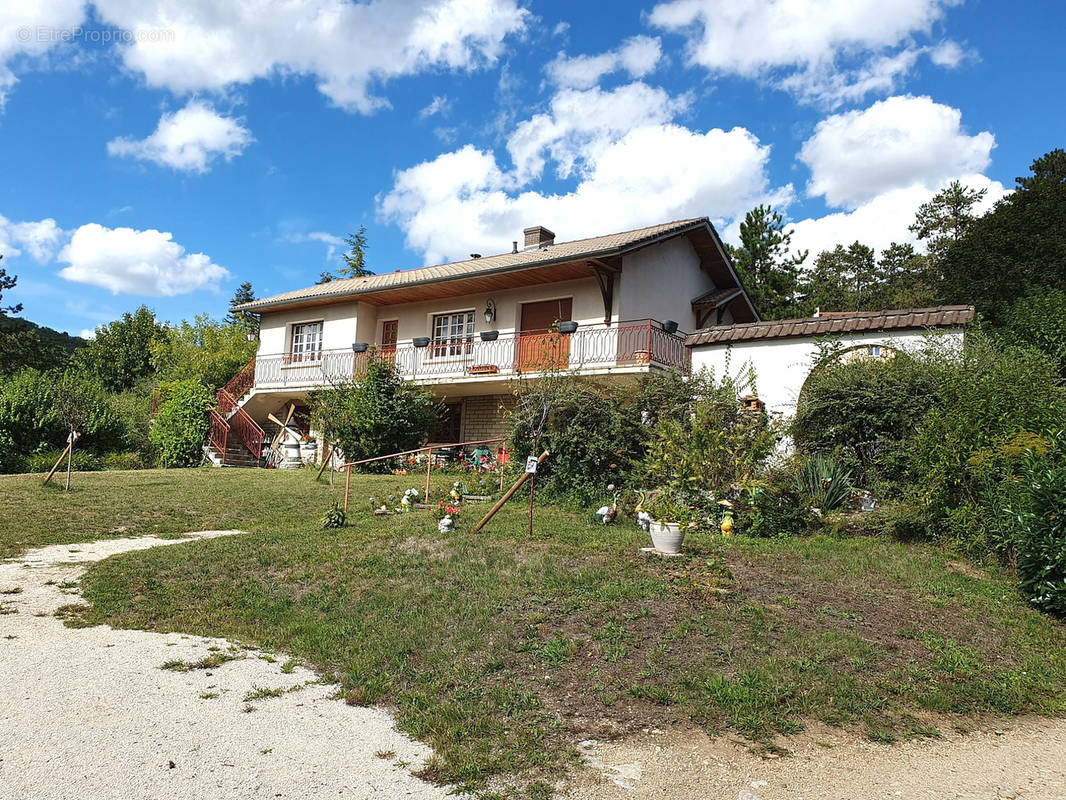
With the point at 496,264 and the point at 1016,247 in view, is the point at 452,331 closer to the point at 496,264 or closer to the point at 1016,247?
the point at 496,264

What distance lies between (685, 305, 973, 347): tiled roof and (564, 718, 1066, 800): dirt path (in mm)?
Answer: 8993

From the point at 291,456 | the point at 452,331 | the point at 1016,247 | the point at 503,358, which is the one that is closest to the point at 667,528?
the point at 503,358

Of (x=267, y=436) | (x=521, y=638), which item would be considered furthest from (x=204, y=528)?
(x=267, y=436)

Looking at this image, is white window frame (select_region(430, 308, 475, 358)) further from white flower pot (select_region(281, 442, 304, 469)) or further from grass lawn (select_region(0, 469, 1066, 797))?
grass lawn (select_region(0, 469, 1066, 797))

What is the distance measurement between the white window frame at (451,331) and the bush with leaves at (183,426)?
7.31 m

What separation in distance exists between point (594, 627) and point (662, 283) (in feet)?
49.7

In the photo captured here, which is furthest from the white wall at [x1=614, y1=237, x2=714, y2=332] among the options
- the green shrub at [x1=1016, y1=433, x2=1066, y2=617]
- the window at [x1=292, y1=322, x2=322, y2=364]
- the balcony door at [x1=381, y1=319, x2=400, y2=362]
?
the green shrub at [x1=1016, y1=433, x2=1066, y2=617]

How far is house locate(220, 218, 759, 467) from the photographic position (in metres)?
17.4

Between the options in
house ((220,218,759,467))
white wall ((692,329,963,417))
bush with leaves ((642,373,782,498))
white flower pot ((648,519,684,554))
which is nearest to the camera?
white flower pot ((648,519,684,554))

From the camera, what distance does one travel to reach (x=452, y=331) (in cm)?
2178

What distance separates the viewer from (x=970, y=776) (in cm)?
387

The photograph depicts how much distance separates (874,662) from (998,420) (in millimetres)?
4411

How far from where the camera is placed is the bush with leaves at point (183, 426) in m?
21.4

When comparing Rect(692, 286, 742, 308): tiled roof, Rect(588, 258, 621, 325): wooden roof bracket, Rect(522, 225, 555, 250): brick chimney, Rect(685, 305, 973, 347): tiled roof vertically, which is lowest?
Rect(685, 305, 973, 347): tiled roof
